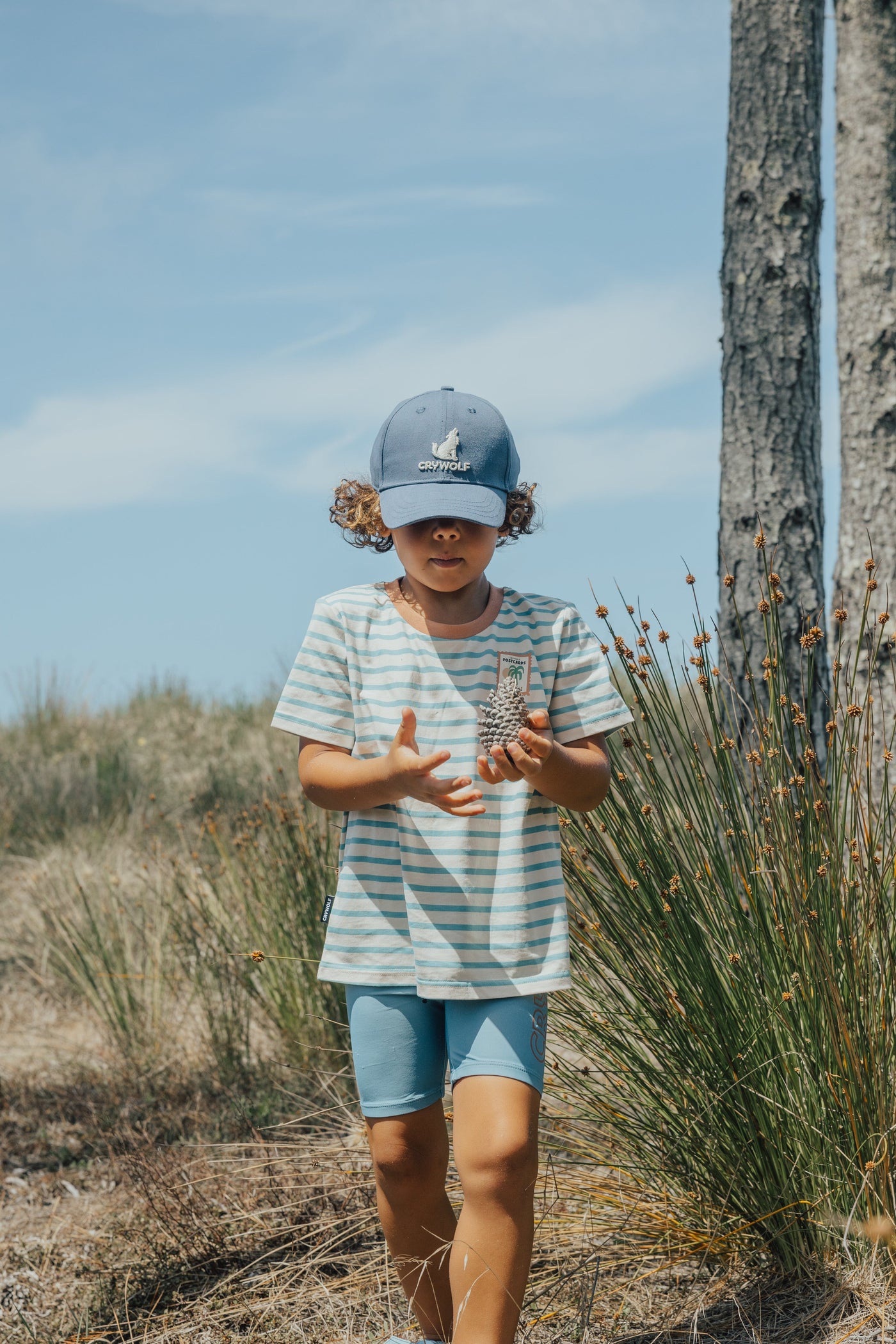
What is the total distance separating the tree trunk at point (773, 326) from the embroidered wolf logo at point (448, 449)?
2.15 metres

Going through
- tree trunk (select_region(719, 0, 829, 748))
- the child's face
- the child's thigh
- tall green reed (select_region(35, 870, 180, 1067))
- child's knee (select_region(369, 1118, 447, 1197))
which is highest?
tree trunk (select_region(719, 0, 829, 748))

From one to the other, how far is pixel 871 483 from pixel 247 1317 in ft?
13.8

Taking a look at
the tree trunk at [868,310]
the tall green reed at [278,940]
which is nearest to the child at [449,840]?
the tall green reed at [278,940]

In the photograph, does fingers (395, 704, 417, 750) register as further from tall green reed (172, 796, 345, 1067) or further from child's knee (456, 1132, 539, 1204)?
tall green reed (172, 796, 345, 1067)

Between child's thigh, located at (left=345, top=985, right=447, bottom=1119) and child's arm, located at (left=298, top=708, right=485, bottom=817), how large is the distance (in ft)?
1.08

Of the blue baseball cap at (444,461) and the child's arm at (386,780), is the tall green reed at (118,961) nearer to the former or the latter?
the child's arm at (386,780)

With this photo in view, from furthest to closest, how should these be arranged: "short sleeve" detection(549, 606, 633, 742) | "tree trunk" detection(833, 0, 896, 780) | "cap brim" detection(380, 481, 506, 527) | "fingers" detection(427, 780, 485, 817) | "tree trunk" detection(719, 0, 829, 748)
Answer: "tree trunk" detection(833, 0, 896, 780), "tree trunk" detection(719, 0, 829, 748), "short sleeve" detection(549, 606, 633, 742), "cap brim" detection(380, 481, 506, 527), "fingers" detection(427, 780, 485, 817)

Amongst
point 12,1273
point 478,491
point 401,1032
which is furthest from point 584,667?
point 12,1273

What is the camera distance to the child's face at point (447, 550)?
2053mm

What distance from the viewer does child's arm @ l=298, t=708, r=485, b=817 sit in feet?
5.94

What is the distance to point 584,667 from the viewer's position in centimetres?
216

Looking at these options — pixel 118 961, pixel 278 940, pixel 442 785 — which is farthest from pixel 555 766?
pixel 118 961

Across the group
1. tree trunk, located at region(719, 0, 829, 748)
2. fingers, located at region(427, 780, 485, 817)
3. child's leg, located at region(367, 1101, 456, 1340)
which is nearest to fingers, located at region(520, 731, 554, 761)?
fingers, located at region(427, 780, 485, 817)

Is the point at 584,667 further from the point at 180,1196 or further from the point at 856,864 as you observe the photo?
the point at 180,1196
